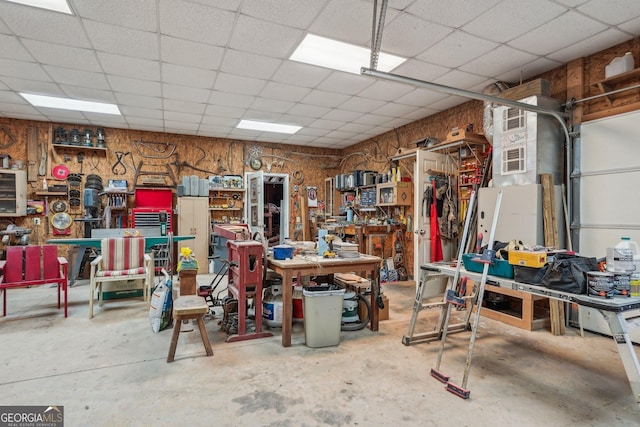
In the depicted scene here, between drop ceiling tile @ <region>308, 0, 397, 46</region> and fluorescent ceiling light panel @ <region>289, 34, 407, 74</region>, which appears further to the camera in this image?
fluorescent ceiling light panel @ <region>289, 34, 407, 74</region>

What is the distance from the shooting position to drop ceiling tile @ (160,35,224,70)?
11.5 feet

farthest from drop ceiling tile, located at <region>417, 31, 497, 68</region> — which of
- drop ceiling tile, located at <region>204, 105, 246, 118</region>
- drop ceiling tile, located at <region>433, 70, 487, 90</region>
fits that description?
drop ceiling tile, located at <region>204, 105, 246, 118</region>

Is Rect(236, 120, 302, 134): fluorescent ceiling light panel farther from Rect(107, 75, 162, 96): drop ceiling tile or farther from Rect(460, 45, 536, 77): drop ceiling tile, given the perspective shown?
Rect(460, 45, 536, 77): drop ceiling tile

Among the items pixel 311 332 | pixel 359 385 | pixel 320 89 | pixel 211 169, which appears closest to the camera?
pixel 359 385

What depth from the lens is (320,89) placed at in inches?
188

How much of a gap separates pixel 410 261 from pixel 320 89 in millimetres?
3618

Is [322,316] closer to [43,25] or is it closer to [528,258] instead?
[528,258]

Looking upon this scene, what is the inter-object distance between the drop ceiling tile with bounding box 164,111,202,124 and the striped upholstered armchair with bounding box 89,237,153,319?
2.53 metres

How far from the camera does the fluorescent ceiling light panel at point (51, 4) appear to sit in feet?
9.29

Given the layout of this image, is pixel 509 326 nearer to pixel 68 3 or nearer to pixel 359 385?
pixel 359 385

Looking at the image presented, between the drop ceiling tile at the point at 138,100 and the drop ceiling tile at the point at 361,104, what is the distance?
9.69 ft

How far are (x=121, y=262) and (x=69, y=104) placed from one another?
299 centimetres

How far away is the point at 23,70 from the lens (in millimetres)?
4152

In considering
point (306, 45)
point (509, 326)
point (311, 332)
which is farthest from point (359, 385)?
point (306, 45)
